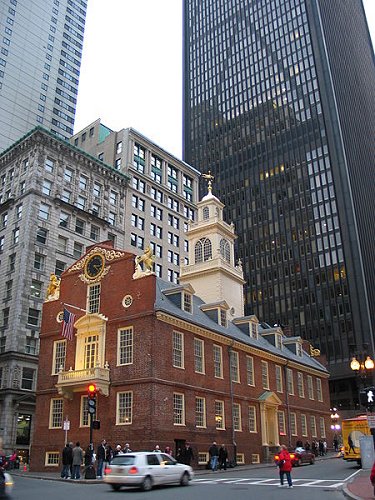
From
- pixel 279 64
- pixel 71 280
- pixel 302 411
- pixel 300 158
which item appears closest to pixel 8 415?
pixel 71 280

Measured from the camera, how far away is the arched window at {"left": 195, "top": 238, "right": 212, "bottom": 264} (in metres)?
51.0

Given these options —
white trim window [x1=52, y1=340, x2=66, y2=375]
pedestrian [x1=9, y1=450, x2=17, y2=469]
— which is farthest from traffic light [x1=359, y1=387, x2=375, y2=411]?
pedestrian [x1=9, y1=450, x2=17, y2=469]

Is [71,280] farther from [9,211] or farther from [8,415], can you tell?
[9,211]

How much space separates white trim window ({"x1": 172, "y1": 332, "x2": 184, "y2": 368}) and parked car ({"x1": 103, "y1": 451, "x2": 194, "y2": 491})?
13261 millimetres

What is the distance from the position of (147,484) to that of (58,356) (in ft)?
64.9

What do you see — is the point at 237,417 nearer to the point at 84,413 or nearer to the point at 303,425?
the point at 84,413

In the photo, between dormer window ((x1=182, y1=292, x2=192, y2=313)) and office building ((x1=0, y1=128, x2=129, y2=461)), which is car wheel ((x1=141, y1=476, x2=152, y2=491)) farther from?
office building ((x1=0, y1=128, x2=129, y2=461))

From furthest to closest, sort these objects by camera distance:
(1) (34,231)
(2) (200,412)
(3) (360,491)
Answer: (1) (34,231), (2) (200,412), (3) (360,491)

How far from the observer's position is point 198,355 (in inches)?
1470

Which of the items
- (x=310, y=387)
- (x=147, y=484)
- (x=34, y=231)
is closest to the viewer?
(x=147, y=484)

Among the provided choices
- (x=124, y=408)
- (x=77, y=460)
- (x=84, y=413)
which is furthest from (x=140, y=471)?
(x=84, y=413)

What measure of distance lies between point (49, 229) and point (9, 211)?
6.11 meters

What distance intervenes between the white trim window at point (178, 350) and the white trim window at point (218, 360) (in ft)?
15.0

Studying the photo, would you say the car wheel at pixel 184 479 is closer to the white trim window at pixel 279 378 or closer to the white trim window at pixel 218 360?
the white trim window at pixel 218 360
